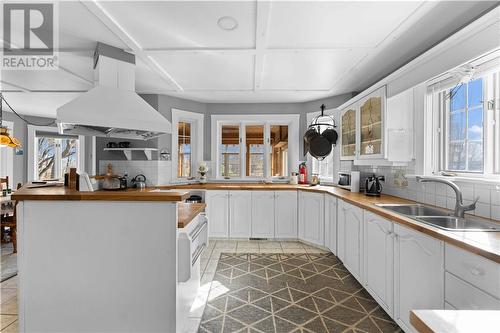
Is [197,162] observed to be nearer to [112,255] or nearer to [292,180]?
[292,180]

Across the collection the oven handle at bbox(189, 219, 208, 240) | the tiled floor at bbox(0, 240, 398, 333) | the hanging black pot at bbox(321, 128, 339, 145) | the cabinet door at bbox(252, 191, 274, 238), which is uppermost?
the hanging black pot at bbox(321, 128, 339, 145)

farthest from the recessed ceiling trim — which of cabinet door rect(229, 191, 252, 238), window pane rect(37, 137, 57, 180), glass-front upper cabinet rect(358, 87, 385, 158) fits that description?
window pane rect(37, 137, 57, 180)

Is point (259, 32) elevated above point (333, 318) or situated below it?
above

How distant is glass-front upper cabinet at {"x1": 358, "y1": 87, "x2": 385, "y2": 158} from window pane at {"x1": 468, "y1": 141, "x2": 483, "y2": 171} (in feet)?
2.30

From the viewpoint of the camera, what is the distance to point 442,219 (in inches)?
73.2

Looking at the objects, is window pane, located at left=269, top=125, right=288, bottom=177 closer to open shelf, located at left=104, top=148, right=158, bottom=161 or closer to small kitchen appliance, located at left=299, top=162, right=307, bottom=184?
small kitchen appliance, located at left=299, top=162, right=307, bottom=184

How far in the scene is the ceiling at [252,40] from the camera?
5.85ft

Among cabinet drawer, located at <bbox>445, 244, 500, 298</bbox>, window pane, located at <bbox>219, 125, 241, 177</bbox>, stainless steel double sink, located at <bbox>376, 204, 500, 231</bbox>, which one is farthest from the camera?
window pane, located at <bbox>219, 125, 241, 177</bbox>

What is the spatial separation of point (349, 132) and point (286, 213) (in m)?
1.57

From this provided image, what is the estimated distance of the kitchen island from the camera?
163 centimetres

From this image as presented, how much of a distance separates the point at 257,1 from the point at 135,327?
242 cm

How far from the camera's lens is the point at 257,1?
1694 millimetres

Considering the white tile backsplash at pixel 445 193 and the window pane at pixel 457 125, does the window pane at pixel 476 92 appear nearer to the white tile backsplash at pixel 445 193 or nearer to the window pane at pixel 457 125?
the window pane at pixel 457 125

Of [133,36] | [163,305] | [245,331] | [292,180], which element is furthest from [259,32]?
[292,180]
